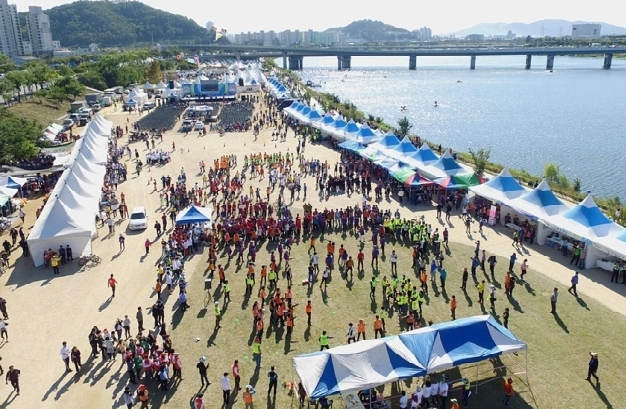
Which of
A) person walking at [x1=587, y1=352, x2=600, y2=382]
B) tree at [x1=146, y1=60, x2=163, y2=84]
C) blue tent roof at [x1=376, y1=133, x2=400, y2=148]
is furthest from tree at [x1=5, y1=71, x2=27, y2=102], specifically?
person walking at [x1=587, y1=352, x2=600, y2=382]

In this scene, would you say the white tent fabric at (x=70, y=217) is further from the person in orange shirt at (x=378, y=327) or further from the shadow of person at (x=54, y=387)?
the person in orange shirt at (x=378, y=327)

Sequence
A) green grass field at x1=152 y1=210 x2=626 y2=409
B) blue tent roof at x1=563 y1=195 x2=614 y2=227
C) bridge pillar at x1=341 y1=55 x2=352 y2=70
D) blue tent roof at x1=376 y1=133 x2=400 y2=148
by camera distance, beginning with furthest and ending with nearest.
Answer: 1. bridge pillar at x1=341 y1=55 x2=352 y2=70
2. blue tent roof at x1=376 y1=133 x2=400 y2=148
3. blue tent roof at x1=563 y1=195 x2=614 y2=227
4. green grass field at x1=152 y1=210 x2=626 y2=409

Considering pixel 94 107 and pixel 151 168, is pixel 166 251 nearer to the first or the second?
pixel 151 168

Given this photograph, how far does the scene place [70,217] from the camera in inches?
770

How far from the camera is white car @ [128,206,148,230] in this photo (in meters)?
22.3

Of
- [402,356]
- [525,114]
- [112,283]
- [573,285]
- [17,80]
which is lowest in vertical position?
Result: [525,114]

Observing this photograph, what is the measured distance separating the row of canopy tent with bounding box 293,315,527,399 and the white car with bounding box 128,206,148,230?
527 inches

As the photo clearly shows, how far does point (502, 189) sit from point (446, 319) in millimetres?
10131

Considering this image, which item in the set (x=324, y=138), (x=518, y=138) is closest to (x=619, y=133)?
(x=518, y=138)

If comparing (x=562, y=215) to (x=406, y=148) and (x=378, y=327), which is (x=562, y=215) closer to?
(x=378, y=327)

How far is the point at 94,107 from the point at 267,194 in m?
42.1

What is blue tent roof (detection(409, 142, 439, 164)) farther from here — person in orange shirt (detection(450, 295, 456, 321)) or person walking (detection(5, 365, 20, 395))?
person walking (detection(5, 365, 20, 395))

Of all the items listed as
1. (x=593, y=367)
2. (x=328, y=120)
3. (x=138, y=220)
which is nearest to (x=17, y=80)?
(x=328, y=120)

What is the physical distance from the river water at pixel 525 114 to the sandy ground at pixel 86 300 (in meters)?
19.1
